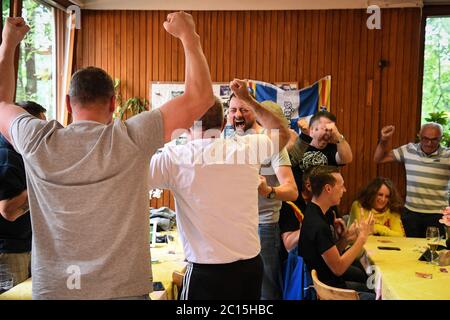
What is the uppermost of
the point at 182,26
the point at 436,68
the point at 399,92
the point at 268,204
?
the point at 436,68

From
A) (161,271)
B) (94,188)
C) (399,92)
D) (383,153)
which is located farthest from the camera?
(399,92)

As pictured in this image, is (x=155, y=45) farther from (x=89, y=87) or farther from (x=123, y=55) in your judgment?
(x=89, y=87)

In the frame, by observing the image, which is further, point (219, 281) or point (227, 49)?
point (227, 49)

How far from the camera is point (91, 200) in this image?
125cm

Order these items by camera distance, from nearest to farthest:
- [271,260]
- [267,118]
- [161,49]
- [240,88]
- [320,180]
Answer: [240,88], [267,118], [320,180], [271,260], [161,49]

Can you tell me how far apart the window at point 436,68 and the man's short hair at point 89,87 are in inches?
189

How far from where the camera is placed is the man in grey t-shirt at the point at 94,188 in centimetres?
125

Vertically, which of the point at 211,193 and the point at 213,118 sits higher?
the point at 213,118

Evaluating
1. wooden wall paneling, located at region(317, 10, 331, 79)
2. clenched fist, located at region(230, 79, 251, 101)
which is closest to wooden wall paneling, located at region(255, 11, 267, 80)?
wooden wall paneling, located at region(317, 10, 331, 79)

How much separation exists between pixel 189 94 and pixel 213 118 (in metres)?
0.44

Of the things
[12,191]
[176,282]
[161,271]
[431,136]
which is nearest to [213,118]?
[176,282]

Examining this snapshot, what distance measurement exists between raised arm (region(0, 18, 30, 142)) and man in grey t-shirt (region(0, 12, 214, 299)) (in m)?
0.07

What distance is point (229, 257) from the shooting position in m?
1.71
